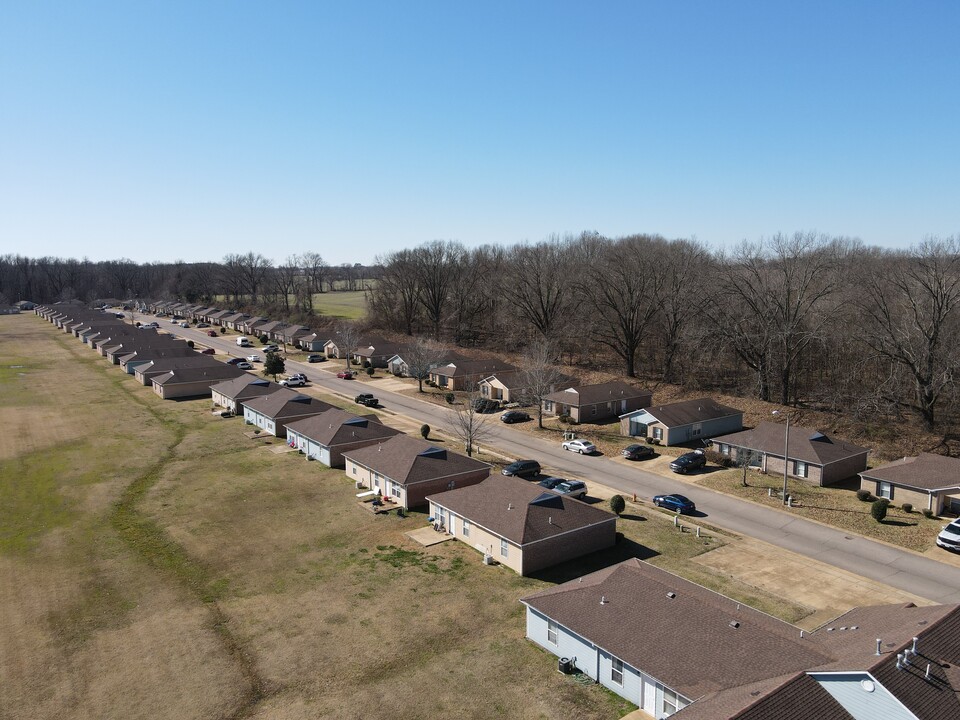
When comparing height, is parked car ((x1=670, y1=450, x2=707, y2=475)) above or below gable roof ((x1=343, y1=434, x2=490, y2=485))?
below

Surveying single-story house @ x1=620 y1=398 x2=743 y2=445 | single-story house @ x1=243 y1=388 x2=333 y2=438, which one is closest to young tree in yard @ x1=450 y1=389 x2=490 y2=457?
single-story house @ x1=243 y1=388 x2=333 y2=438

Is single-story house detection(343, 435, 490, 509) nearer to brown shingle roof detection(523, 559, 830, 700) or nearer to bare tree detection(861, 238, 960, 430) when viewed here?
brown shingle roof detection(523, 559, 830, 700)

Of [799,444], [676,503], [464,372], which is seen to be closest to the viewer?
[676,503]

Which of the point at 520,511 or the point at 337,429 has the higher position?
the point at 337,429

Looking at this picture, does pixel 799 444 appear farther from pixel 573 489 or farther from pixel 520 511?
pixel 520 511

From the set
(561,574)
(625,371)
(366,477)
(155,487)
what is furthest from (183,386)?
(561,574)

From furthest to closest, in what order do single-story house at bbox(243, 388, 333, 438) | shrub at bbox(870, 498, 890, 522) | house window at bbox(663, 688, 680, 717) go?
single-story house at bbox(243, 388, 333, 438) → shrub at bbox(870, 498, 890, 522) → house window at bbox(663, 688, 680, 717)

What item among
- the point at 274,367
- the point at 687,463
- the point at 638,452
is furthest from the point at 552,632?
the point at 274,367

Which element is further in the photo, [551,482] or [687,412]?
[687,412]
